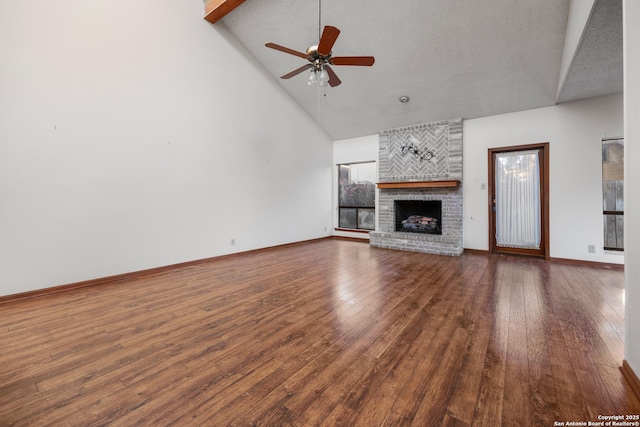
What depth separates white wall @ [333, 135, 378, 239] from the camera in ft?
22.5

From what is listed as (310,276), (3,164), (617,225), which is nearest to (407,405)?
(310,276)

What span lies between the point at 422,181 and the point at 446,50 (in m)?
2.50

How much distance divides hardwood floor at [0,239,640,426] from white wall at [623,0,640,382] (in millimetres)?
284

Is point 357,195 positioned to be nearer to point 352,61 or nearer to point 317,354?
point 352,61

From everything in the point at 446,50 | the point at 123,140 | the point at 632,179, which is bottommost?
the point at 632,179

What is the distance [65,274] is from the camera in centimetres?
309

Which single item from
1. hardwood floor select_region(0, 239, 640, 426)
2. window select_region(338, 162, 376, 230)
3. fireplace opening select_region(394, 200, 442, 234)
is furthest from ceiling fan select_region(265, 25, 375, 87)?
window select_region(338, 162, 376, 230)

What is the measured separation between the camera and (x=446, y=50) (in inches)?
164

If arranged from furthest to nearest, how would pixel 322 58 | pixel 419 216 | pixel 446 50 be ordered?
pixel 419 216, pixel 446 50, pixel 322 58

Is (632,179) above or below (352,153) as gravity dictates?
below

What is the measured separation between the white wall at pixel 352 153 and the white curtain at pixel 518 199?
2.86 metres

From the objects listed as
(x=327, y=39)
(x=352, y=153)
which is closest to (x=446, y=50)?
(x=327, y=39)

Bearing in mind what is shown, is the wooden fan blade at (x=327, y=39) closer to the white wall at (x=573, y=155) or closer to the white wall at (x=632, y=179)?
the white wall at (x=632, y=179)

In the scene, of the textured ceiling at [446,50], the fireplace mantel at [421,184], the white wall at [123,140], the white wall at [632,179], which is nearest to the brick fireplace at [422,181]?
the fireplace mantel at [421,184]
